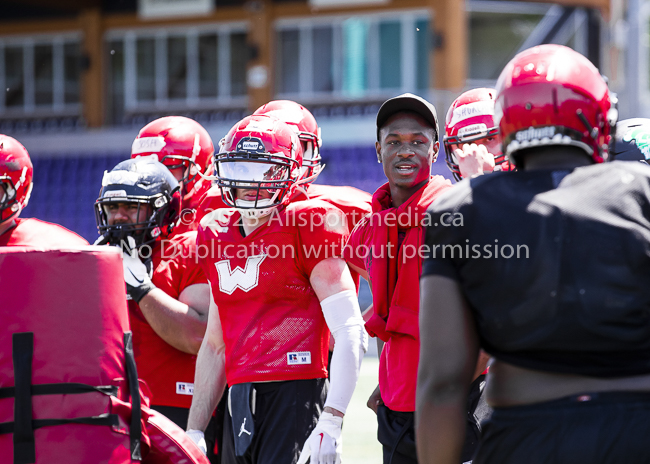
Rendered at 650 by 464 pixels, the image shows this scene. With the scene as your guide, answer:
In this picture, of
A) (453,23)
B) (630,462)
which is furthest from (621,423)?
(453,23)

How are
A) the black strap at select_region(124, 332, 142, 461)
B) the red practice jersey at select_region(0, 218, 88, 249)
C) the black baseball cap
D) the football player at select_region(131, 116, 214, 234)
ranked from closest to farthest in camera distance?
the black strap at select_region(124, 332, 142, 461) < the black baseball cap < the red practice jersey at select_region(0, 218, 88, 249) < the football player at select_region(131, 116, 214, 234)

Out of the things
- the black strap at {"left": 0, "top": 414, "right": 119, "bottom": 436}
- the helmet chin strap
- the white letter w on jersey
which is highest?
the helmet chin strap

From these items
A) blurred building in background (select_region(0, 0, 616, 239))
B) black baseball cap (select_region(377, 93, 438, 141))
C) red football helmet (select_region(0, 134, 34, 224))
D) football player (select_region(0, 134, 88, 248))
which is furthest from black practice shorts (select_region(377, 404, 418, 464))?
blurred building in background (select_region(0, 0, 616, 239))

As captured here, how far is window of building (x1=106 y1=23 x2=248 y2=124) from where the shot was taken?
15.9 metres

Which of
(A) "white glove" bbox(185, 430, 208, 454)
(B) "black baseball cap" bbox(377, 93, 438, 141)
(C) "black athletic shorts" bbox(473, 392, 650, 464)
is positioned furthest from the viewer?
(A) "white glove" bbox(185, 430, 208, 454)

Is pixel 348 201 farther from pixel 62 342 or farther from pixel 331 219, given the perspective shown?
pixel 62 342

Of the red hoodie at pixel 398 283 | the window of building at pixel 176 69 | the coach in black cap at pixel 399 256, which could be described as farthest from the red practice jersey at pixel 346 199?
the window of building at pixel 176 69

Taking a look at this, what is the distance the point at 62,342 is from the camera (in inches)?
88.1

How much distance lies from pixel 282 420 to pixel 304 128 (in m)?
1.64

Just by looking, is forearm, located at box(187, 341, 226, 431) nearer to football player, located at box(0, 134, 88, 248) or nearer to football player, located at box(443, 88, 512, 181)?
football player, located at box(0, 134, 88, 248)

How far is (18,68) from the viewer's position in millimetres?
17078

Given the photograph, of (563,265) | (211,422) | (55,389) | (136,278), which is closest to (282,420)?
(211,422)

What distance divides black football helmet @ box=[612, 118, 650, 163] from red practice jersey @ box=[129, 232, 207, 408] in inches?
74.2

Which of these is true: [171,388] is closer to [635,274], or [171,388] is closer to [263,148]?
[263,148]
